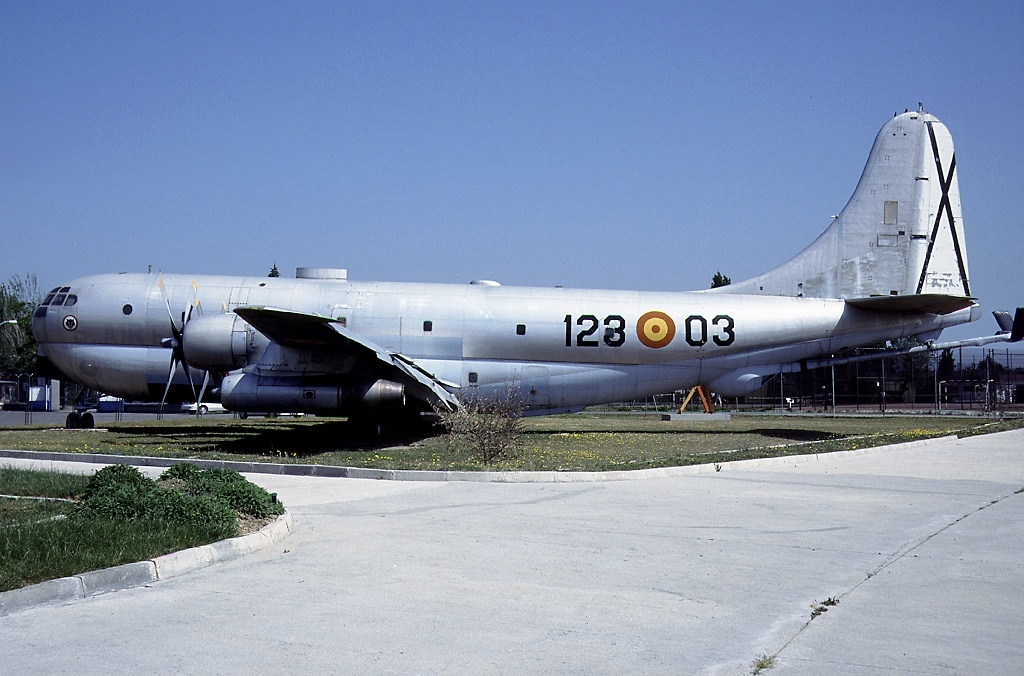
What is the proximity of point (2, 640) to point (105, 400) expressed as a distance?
207 ft

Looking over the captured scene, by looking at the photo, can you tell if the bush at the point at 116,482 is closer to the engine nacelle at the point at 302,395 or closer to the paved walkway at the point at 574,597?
the paved walkway at the point at 574,597

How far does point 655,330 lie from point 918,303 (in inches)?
275

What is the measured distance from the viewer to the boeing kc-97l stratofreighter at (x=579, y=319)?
25.2m

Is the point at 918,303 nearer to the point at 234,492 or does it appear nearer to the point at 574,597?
the point at 234,492

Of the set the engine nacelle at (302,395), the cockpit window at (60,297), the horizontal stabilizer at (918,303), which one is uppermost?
the cockpit window at (60,297)

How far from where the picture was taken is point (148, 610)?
22.8ft

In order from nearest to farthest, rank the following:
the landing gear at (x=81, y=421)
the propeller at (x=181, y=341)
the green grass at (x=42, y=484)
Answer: the green grass at (x=42, y=484)
the propeller at (x=181, y=341)
the landing gear at (x=81, y=421)

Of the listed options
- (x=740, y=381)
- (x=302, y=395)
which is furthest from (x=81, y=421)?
(x=740, y=381)

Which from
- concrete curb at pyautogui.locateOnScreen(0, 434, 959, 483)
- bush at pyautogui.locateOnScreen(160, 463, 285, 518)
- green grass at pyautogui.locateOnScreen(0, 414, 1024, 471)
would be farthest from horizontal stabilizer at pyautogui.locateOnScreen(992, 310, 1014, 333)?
bush at pyautogui.locateOnScreen(160, 463, 285, 518)

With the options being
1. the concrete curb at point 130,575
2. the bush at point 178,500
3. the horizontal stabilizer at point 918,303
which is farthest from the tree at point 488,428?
the horizontal stabilizer at point 918,303

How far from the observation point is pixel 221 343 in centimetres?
2277

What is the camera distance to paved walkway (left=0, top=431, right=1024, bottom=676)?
594 centimetres

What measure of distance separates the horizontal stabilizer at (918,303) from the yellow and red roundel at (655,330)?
200 inches

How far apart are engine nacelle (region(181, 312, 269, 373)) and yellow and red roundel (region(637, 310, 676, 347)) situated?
9.92 m
